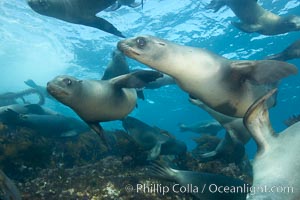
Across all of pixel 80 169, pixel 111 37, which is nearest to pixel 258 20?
pixel 80 169

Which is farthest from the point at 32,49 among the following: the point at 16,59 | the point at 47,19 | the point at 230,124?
the point at 230,124

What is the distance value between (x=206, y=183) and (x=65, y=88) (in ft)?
9.12

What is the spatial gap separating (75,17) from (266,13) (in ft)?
20.3

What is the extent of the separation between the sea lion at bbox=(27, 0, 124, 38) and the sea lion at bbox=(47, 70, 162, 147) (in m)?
1.87

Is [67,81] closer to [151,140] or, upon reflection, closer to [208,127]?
[151,140]

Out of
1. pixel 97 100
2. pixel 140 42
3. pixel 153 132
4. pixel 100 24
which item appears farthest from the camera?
pixel 153 132

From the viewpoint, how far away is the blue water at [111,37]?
1512 centimetres

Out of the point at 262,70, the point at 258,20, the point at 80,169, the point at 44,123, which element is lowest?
the point at 44,123

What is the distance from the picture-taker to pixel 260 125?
3.88 meters

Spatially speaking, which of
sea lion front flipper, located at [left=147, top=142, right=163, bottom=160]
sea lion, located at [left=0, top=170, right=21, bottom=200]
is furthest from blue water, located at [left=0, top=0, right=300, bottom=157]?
sea lion, located at [left=0, top=170, right=21, bottom=200]

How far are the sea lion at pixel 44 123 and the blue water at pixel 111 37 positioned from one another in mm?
8429

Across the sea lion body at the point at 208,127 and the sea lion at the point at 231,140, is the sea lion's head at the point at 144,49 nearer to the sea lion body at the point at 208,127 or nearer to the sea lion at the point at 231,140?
the sea lion at the point at 231,140

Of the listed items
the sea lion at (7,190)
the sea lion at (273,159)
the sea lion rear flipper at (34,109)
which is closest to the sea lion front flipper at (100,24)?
the sea lion at (273,159)

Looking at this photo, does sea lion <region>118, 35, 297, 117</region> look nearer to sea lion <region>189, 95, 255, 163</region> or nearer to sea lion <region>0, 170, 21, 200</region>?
sea lion <region>189, 95, 255, 163</region>
